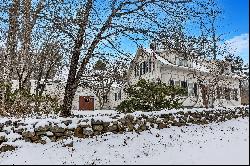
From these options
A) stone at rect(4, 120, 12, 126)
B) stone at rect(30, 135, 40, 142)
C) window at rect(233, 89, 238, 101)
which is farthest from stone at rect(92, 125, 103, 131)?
window at rect(233, 89, 238, 101)

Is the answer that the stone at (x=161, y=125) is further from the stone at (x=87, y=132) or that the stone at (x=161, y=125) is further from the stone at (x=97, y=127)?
the stone at (x=87, y=132)

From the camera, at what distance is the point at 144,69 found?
30828mm

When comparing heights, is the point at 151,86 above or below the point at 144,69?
below

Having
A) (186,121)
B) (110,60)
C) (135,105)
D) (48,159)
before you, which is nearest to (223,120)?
(186,121)

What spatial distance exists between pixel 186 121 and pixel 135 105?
91.3 inches

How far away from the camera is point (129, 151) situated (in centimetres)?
832

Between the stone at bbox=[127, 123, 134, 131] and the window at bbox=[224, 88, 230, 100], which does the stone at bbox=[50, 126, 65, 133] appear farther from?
the window at bbox=[224, 88, 230, 100]

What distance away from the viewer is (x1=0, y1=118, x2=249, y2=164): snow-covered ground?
6.60 m

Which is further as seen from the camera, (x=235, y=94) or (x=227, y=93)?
(x=235, y=94)

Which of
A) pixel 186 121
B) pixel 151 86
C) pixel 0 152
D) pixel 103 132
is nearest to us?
pixel 0 152

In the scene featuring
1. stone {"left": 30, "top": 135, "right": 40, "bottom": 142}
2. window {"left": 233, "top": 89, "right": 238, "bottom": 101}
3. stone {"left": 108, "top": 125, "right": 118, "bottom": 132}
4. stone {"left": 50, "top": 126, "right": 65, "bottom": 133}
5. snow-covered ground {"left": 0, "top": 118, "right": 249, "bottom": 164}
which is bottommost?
snow-covered ground {"left": 0, "top": 118, "right": 249, "bottom": 164}

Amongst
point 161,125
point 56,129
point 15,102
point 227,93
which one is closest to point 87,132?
point 56,129

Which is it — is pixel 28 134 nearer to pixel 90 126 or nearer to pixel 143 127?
pixel 90 126

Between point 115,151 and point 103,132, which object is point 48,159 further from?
point 103,132
